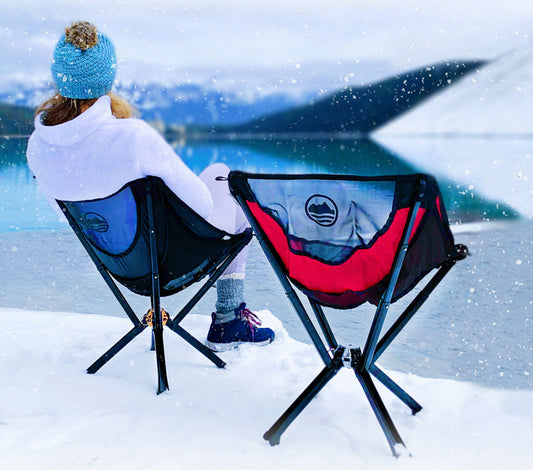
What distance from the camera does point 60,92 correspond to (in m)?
2.08

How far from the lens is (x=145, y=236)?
2.09 metres

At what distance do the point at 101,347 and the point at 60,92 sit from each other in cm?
92

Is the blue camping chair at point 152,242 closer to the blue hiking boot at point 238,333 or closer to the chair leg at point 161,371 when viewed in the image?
the chair leg at point 161,371

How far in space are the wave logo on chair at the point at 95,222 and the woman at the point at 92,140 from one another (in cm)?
7

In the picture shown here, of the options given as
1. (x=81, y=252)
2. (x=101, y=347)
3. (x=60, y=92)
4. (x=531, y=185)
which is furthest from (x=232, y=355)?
(x=531, y=185)

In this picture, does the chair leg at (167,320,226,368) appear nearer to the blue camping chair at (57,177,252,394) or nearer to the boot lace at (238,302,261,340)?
the blue camping chair at (57,177,252,394)

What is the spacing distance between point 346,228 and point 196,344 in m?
0.80

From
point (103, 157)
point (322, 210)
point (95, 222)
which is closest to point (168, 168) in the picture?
point (103, 157)

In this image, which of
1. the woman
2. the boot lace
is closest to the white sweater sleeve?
the woman

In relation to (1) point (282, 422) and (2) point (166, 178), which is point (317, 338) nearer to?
(1) point (282, 422)

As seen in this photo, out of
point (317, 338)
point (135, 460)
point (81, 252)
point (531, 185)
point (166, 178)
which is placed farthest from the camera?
point (531, 185)

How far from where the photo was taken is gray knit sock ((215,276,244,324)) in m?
2.49

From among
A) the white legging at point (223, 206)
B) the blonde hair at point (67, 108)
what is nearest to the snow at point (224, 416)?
the white legging at point (223, 206)

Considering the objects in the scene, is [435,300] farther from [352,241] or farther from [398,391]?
[352,241]
